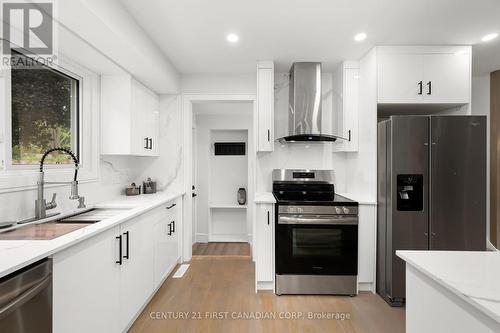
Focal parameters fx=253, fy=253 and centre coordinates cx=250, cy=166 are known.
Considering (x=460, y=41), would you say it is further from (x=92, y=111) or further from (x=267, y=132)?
(x=92, y=111)

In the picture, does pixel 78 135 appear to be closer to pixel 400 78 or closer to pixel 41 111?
pixel 41 111

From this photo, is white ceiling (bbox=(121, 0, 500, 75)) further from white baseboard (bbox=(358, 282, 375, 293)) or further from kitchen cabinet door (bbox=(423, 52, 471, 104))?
white baseboard (bbox=(358, 282, 375, 293))

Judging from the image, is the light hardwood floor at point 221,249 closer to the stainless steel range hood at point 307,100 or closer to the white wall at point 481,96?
the stainless steel range hood at point 307,100

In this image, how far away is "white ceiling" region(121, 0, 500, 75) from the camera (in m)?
1.90

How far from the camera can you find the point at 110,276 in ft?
5.40

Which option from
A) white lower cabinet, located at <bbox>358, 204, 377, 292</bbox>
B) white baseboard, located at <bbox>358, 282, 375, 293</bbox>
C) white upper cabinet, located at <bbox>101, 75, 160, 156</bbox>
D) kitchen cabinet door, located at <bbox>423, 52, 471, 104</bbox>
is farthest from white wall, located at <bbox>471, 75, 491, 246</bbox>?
white upper cabinet, located at <bbox>101, 75, 160, 156</bbox>

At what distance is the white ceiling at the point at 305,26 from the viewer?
1.90 metres

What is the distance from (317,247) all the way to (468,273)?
1613 mm

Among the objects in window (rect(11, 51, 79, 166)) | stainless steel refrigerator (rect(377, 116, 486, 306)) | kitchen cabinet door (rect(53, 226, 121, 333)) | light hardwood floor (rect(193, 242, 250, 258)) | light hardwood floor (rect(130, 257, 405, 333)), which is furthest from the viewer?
light hardwood floor (rect(193, 242, 250, 258))

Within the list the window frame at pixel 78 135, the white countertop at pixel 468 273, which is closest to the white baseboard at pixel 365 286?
the white countertop at pixel 468 273

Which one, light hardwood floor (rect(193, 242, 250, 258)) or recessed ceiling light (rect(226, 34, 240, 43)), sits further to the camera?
light hardwood floor (rect(193, 242, 250, 258))

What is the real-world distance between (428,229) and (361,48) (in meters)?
1.89

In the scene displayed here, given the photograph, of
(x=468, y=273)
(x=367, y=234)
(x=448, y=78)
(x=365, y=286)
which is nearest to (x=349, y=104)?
(x=448, y=78)

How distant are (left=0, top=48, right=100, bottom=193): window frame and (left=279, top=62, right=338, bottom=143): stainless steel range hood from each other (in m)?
2.01
